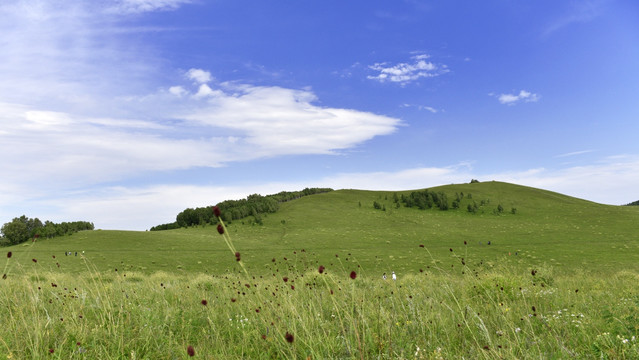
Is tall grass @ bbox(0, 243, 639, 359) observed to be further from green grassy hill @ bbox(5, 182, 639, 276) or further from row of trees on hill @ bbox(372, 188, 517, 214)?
row of trees on hill @ bbox(372, 188, 517, 214)

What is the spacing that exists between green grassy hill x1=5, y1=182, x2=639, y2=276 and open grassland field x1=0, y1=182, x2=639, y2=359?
281 millimetres

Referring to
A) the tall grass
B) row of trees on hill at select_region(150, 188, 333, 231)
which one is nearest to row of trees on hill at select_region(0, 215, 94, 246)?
row of trees on hill at select_region(150, 188, 333, 231)

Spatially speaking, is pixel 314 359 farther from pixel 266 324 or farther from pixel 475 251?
pixel 475 251

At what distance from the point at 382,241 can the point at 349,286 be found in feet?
109

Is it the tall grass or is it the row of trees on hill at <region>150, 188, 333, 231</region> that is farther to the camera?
the row of trees on hill at <region>150, 188, 333, 231</region>

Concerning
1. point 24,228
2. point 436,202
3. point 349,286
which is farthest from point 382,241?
point 24,228

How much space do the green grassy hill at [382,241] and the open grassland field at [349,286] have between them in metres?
0.28

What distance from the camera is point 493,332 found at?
17.3 ft

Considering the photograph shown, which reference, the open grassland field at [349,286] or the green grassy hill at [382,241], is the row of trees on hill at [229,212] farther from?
the green grassy hill at [382,241]

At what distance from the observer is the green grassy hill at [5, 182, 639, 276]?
27453 mm

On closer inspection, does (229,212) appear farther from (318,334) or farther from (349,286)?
(318,334)

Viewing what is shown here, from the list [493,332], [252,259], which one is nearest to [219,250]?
[252,259]

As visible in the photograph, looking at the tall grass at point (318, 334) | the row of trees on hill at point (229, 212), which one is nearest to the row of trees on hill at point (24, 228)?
the row of trees on hill at point (229, 212)

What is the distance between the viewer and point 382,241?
41.5 metres
